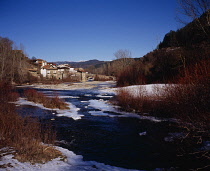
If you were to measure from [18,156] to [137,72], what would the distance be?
25.1 m

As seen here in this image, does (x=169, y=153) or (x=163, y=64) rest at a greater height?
(x=163, y=64)

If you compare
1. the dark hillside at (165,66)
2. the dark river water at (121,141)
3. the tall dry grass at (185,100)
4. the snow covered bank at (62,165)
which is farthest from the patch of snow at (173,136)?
the dark hillside at (165,66)

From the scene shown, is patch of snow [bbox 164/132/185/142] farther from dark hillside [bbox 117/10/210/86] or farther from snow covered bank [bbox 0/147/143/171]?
dark hillside [bbox 117/10/210/86]

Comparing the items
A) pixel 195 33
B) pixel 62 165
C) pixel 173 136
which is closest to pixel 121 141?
pixel 173 136

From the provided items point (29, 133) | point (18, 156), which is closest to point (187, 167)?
point (18, 156)

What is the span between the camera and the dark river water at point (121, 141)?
5.18 metres

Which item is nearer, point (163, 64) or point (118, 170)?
point (118, 170)

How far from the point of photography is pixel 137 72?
90.9 feet

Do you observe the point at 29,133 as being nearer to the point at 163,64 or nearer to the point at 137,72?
the point at 163,64

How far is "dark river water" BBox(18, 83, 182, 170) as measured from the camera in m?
5.18

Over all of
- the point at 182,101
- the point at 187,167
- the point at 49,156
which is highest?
the point at 182,101

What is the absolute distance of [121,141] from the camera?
673cm

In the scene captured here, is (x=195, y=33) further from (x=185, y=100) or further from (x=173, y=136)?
(x=173, y=136)

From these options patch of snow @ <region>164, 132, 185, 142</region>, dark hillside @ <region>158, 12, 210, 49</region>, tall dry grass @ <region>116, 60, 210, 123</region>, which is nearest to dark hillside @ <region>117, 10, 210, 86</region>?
dark hillside @ <region>158, 12, 210, 49</region>
